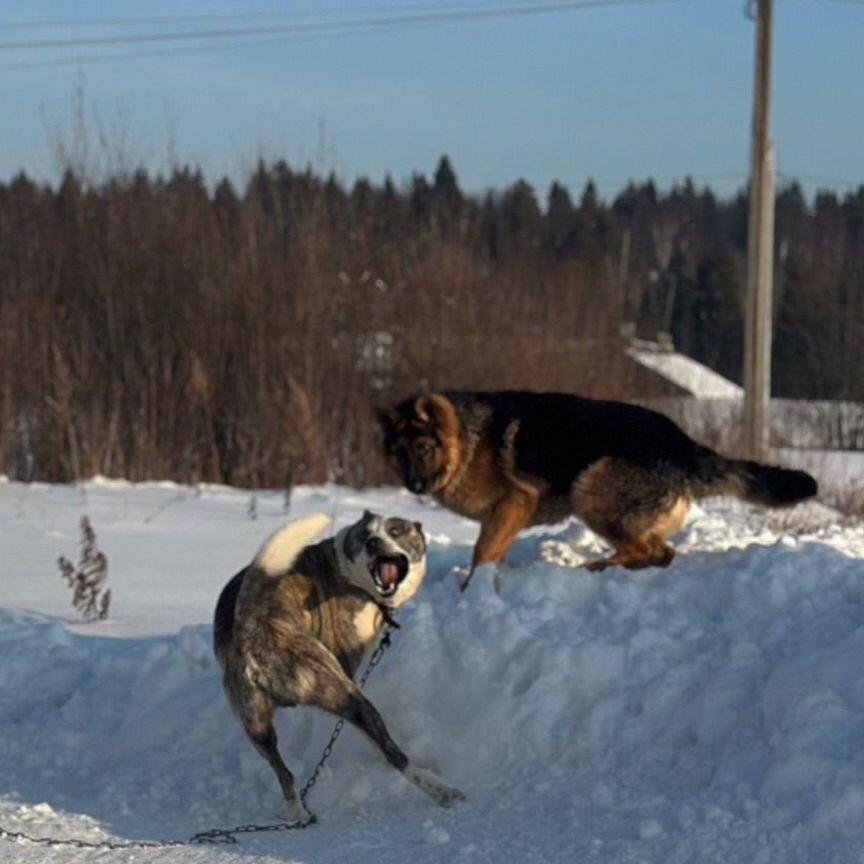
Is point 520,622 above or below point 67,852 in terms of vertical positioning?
above

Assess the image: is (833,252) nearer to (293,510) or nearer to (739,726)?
(293,510)

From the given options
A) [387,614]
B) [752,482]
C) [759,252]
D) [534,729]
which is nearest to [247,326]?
[759,252]

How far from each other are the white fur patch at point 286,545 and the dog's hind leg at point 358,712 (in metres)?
0.42

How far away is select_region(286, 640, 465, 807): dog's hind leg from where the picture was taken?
566 cm

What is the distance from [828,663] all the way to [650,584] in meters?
1.38

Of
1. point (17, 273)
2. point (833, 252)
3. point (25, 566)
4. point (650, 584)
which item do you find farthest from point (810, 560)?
point (833, 252)

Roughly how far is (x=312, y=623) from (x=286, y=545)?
35cm

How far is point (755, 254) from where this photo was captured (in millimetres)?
17969

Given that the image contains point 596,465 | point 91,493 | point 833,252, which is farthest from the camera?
point 833,252

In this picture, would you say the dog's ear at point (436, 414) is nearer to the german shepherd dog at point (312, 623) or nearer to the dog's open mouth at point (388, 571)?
the german shepherd dog at point (312, 623)

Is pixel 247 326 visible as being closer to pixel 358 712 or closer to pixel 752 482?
pixel 752 482

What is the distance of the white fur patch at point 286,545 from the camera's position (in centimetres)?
588

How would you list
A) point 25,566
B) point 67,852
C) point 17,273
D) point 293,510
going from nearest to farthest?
1. point 67,852
2. point 25,566
3. point 293,510
4. point 17,273

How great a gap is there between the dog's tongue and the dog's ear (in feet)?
7.14
